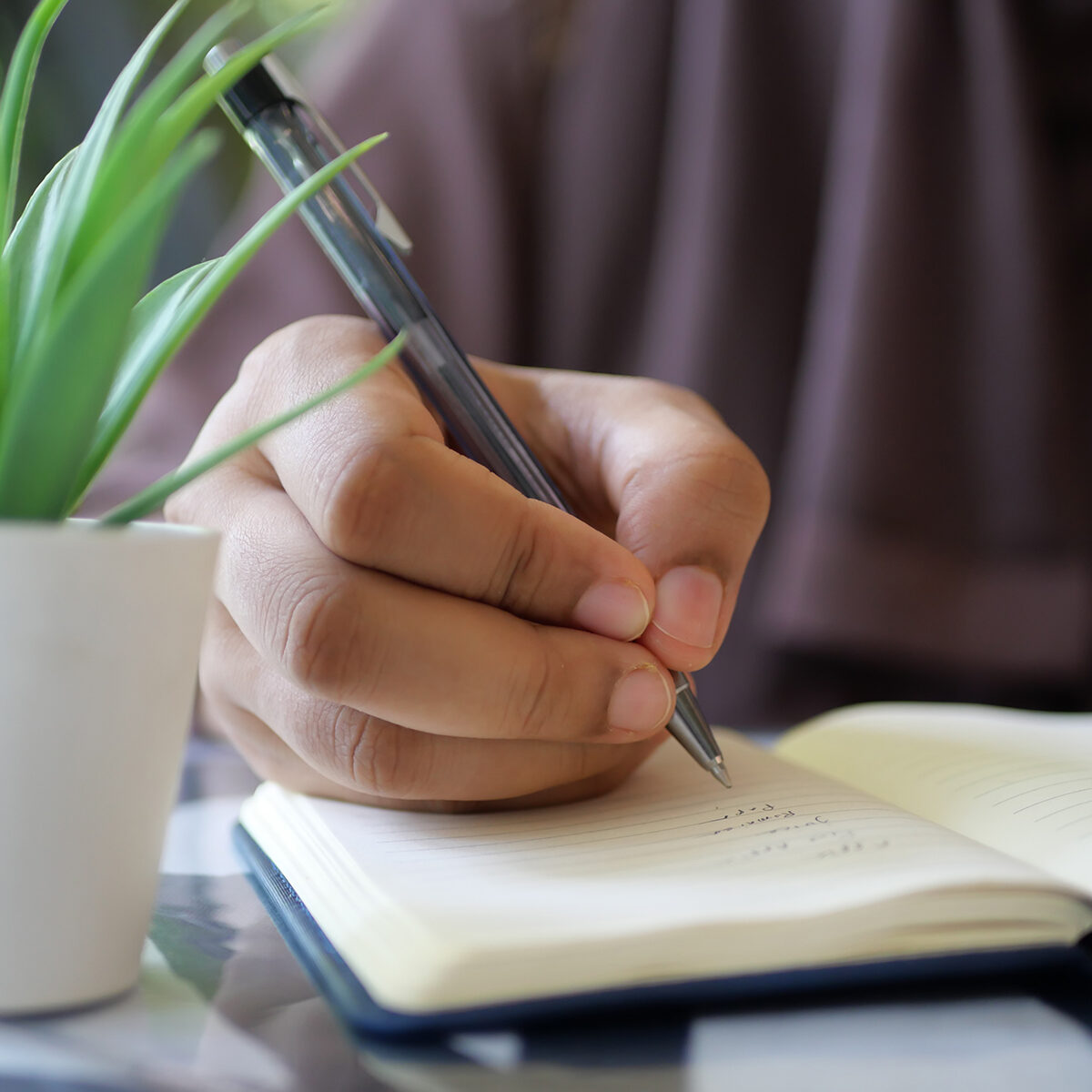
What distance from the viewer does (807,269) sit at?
878 millimetres

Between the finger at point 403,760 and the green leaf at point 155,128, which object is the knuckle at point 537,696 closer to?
the finger at point 403,760

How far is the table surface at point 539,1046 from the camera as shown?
0.69 ft

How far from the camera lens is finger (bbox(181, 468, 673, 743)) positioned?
0.31 m

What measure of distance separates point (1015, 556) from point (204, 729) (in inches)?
21.5

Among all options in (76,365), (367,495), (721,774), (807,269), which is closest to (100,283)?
(76,365)

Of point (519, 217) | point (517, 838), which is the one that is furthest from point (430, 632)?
point (519, 217)

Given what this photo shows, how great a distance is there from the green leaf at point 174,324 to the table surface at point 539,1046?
0.38 feet

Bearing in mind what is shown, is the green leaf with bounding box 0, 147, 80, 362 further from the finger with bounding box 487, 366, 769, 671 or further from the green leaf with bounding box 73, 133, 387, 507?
the finger with bounding box 487, 366, 769, 671

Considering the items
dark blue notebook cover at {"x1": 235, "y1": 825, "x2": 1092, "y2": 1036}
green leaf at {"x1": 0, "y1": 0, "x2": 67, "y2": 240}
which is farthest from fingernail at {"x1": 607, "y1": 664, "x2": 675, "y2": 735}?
green leaf at {"x1": 0, "y1": 0, "x2": 67, "y2": 240}

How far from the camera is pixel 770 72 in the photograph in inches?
33.8

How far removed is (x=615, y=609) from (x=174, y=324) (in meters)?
0.17

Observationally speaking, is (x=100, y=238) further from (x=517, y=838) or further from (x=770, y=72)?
(x=770, y=72)

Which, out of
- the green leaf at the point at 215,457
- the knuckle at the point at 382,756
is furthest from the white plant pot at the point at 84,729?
the knuckle at the point at 382,756

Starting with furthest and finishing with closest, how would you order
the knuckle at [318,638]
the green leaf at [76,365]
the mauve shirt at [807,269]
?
1. the mauve shirt at [807,269]
2. the knuckle at [318,638]
3. the green leaf at [76,365]
